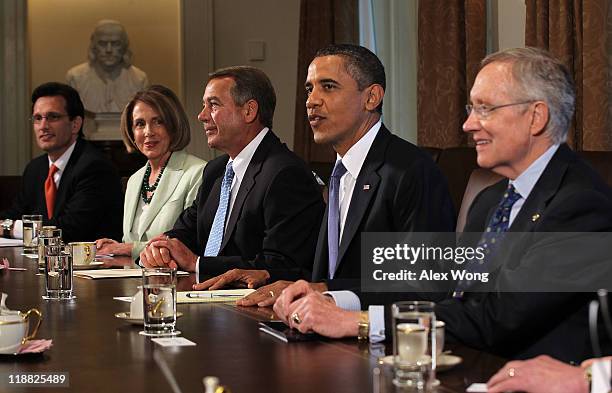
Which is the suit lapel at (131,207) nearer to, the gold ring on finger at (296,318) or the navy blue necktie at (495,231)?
the navy blue necktie at (495,231)

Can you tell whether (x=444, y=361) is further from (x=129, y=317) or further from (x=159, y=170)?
(x=159, y=170)

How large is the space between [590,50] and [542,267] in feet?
7.16

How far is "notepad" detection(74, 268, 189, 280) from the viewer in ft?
10.9

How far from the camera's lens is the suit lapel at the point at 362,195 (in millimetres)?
3031

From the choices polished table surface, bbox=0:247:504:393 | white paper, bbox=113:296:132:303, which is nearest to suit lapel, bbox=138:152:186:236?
white paper, bbox=113:296:132:303

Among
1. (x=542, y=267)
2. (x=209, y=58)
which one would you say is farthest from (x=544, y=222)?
(x=209, y=58)

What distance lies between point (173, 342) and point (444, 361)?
574 millimetres

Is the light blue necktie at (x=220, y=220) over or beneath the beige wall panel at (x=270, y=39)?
beneath

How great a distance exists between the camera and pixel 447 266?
285 cm

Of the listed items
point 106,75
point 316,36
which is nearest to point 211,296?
point 316,36

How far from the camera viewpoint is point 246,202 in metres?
3.75

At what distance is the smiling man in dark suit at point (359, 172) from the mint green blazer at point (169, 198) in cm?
142

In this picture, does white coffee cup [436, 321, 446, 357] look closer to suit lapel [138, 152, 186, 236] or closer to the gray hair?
the gray hair

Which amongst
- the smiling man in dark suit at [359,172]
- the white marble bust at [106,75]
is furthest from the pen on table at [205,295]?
the white marble bust at [106,75]
